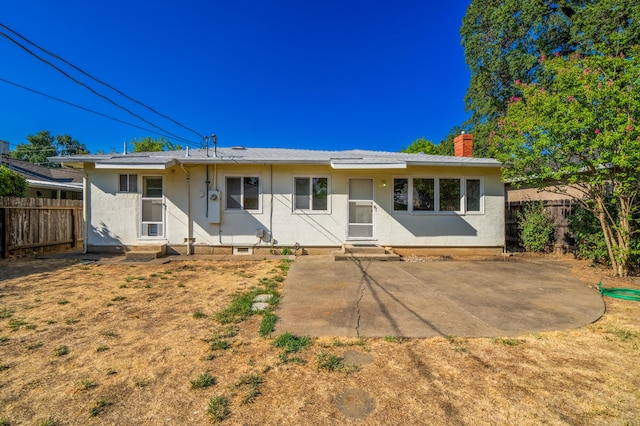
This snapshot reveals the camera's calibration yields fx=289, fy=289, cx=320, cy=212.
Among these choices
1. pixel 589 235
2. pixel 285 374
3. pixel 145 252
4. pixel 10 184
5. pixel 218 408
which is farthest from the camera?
pixel 10 184

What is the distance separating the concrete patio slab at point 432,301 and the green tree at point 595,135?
1.79m

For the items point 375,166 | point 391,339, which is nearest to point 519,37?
point 375,166

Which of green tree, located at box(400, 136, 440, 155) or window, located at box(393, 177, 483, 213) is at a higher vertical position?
green tree, located at box(400, 136, 440, 155)

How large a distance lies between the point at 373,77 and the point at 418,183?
12133 mm

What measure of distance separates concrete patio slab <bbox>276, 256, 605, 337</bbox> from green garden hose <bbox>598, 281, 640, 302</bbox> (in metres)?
0.15

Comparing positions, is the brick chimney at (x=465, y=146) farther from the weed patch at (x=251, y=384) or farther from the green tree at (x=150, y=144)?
the green tree at (x=150, y=144)

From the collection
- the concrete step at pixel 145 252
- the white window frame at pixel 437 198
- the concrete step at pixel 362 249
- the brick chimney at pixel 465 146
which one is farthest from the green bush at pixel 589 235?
the concrete step at pixel 145 252

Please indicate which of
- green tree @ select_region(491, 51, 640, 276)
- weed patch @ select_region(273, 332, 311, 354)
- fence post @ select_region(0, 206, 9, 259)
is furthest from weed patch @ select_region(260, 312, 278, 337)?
fence post @ select_region(0, 206, 9, 259)

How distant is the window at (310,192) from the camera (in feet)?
30.8

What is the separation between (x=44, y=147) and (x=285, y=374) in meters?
55.0

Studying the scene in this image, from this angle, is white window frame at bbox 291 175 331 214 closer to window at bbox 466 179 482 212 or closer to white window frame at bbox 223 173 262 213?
white window frame at bbox 223 173 262 213

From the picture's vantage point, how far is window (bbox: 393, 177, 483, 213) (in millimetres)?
9492

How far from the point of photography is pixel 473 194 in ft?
31.6

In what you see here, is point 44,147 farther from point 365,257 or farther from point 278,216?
point 365,257
